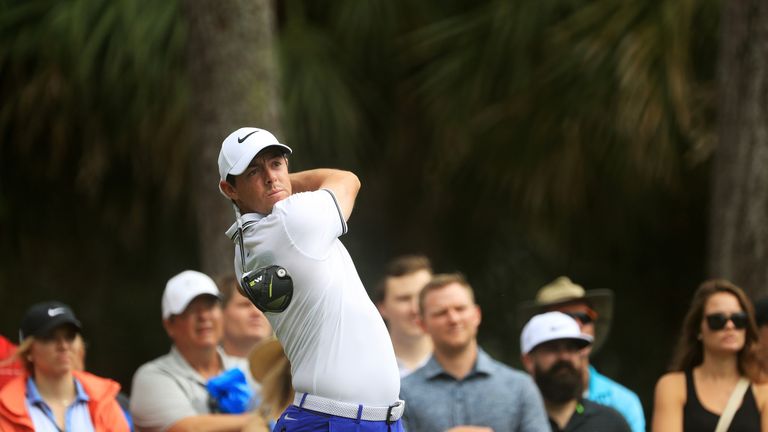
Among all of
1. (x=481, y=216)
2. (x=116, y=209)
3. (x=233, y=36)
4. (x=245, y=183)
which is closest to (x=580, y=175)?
(x=481, y=216)

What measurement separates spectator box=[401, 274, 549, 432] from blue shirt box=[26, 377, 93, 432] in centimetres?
137

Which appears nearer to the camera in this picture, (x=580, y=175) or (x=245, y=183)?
(x=245, y=183)

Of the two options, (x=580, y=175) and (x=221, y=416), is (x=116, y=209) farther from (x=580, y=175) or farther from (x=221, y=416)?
(x=221, y=416)

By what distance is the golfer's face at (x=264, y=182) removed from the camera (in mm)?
4496

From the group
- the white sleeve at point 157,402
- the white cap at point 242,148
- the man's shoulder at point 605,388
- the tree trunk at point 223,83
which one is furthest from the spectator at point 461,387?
the tree trunk at point 223,83

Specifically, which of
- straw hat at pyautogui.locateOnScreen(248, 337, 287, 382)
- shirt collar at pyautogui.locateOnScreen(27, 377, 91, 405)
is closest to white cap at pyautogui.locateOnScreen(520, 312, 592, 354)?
straw hat at pyautogui.locateOnScreen(248, 337, 287, 382)

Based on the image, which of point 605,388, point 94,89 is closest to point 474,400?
point 605,388

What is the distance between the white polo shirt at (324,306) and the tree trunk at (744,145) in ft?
13.7

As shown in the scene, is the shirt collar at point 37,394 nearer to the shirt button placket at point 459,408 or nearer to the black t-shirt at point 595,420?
the shirt button placket at point 459,408

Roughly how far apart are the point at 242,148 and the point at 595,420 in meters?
2.44

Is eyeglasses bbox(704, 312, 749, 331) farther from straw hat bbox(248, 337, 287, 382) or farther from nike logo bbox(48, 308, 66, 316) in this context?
nike logo bbox(48, 308, 66, 316)

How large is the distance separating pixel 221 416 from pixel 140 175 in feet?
16.1

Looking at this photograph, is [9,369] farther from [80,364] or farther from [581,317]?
[581,317]

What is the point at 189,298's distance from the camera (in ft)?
21.1
